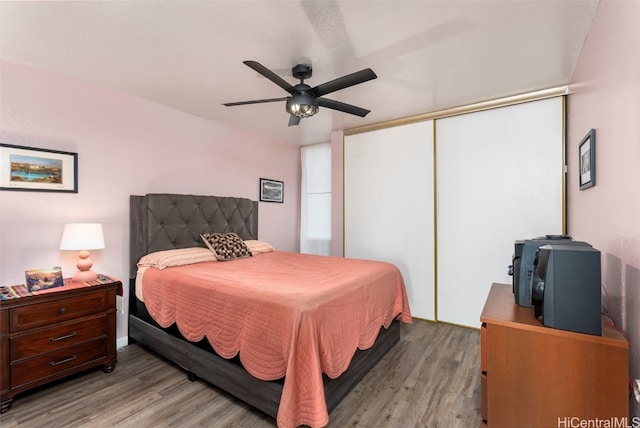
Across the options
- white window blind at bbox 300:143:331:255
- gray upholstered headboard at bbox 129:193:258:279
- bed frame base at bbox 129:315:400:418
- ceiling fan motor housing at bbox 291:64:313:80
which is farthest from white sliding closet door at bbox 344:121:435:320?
ceiling fan motor housing at bbox 291:64:313:80

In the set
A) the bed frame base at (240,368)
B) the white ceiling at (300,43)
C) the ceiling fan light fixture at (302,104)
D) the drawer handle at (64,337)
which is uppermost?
the white ceiling at (300,43)

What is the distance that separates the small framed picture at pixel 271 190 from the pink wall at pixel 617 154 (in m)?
3.66

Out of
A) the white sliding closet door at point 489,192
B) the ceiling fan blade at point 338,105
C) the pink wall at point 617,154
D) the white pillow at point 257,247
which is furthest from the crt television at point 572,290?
the white pillow at point 257,247

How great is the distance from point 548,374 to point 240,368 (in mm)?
1656

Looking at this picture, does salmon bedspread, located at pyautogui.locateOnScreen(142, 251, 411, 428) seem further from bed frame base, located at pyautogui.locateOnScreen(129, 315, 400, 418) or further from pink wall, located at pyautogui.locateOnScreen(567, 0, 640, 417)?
pink wall, located at pyautogui.locateOnScreen(567, 0, 640, 417)

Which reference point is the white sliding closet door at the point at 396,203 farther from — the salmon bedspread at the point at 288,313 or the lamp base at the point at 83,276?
the lamp base at the point at 83,276

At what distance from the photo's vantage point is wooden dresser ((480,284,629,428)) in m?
1.16

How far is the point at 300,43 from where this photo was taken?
202 cm

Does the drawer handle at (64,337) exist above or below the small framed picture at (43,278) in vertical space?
below

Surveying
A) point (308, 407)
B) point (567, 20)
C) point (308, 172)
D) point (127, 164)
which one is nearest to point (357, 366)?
point (308, 407)

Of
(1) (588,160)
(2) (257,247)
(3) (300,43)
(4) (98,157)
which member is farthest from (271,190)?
(1) (588,160)

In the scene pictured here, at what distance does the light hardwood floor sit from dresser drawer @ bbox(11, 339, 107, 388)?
162 millimetres

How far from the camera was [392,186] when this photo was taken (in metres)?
3.76

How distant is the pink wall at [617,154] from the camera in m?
1.22
